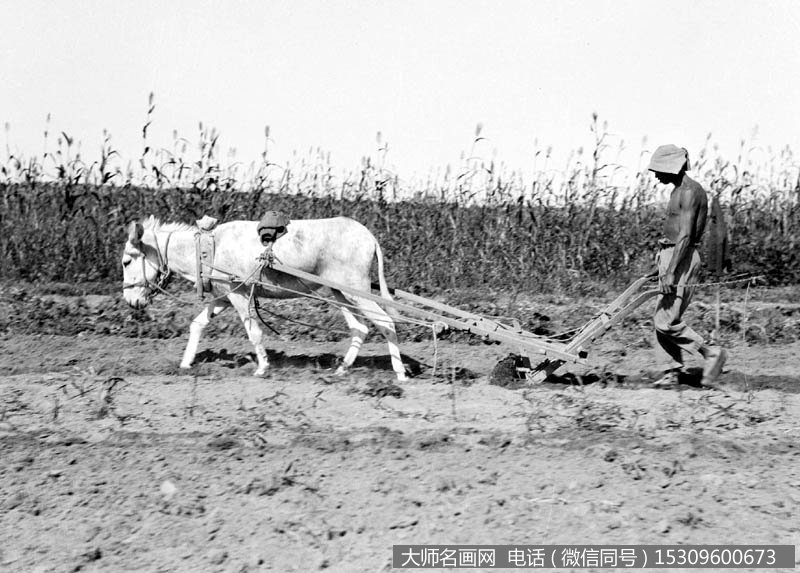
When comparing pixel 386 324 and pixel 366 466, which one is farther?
pixel 386 324

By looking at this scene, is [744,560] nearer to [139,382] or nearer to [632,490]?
[632,490]

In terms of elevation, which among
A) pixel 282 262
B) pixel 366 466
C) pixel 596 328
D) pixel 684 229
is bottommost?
pixel 366 466

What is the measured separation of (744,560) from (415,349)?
576 cm

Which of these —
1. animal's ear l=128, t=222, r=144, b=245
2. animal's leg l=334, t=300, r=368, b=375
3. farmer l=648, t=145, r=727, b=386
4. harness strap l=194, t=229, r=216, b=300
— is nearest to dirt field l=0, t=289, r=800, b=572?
animal's leg l=334, t=300, r=368, b=375

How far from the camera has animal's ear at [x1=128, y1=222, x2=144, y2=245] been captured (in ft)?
28.6

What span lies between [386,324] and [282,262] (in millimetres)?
1075

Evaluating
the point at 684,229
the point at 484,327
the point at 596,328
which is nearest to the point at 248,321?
the point at 484,327

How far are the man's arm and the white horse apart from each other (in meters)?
2.44

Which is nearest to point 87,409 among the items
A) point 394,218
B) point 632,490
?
point 632,490

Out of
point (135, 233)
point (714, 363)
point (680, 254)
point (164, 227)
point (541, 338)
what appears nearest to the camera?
point (680, 254)

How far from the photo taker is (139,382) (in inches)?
314

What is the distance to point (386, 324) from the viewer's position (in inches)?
332

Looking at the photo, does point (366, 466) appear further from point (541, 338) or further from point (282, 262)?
point (282, 262)

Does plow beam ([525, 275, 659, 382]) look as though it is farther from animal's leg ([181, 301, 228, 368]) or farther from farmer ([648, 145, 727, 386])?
animal's leg ([181, 301, 228, 368])
